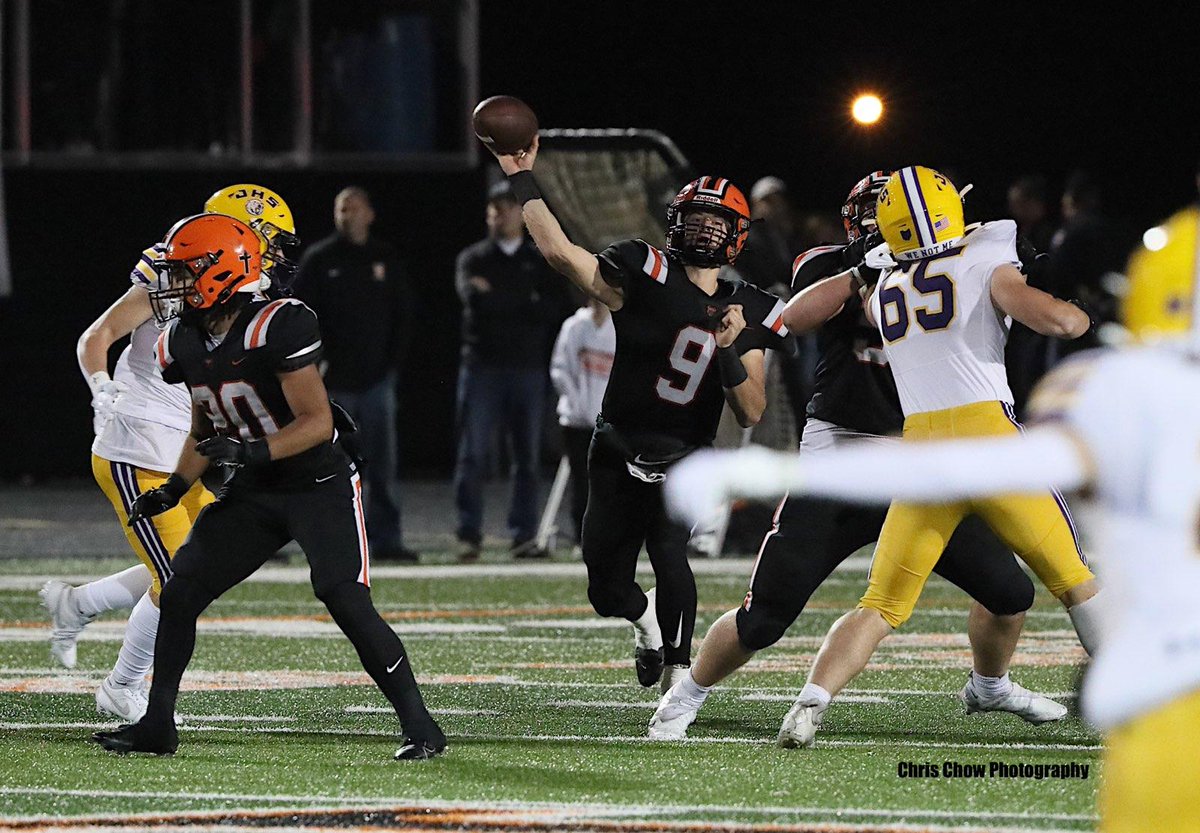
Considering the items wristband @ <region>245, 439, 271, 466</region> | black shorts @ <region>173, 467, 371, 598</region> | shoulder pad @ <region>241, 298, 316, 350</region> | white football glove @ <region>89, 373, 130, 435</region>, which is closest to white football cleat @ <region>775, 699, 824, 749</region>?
black shorts @ <region>173, 467, 371, 598</region>

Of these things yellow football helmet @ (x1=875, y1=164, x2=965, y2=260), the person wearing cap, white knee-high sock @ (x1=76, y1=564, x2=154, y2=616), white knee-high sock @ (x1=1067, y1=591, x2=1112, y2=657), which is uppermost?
yellow football helmet @ (x1=875, y1=164, x2=965, y2=260)

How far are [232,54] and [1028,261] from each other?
40.1 feet

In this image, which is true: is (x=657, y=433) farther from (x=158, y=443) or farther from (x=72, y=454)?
(x=72, y=454)

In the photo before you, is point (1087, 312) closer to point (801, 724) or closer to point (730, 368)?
point (730, 368)

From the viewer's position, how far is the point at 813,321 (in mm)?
6516

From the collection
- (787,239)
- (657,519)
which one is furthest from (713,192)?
(787,239)

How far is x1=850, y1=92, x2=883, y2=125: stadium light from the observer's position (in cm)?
1593

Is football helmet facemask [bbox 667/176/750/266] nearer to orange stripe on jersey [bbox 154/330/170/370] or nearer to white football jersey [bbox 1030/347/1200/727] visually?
orange stripe on jersey [bbox 154/330/170/370]

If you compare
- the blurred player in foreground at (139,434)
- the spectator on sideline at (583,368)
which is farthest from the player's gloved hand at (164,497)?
the spectator on sideline at (583,368)

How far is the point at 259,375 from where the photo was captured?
610 centimetres

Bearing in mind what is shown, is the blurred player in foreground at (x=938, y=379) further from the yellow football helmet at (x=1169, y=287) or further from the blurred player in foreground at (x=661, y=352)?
the yellow football helmet at (x=1169, y=287)

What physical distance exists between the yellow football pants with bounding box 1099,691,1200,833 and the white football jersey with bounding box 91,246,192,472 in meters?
4.58

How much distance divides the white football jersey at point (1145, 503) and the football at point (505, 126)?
394 cm

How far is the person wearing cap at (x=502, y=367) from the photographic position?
504 inches
